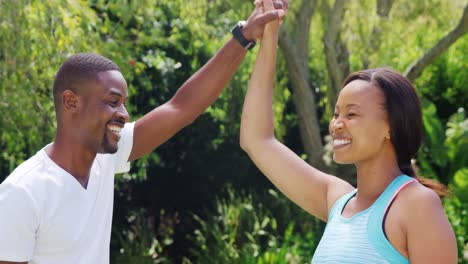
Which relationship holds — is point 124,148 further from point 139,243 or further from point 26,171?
point 139,243

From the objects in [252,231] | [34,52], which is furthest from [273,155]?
[252,231]

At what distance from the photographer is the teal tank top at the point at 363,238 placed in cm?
246

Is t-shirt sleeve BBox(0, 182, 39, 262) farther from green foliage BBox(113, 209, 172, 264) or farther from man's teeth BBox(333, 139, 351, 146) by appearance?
green foliage BBox(113, 209, 172, 264)

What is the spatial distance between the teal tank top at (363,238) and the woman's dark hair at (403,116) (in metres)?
0.09

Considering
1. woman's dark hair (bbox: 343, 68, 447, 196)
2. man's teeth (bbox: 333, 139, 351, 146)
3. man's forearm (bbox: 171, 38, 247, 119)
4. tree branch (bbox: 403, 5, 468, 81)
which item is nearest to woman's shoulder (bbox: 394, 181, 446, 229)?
woman's dark hair (bbox: 343, 68, 447, 196)

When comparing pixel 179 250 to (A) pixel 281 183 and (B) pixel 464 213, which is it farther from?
(A) pixel 281 183

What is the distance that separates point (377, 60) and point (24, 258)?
635 cm

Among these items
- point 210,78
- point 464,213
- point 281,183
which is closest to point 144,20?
point 464,213

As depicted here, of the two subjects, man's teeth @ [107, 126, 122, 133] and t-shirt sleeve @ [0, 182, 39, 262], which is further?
man's teeth @ [107, 126, 122, 133]

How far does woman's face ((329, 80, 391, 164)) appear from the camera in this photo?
260 cm

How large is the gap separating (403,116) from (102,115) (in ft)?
3.23

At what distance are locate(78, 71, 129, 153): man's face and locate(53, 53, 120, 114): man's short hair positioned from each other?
3 centimetres

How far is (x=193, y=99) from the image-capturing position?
133 inches

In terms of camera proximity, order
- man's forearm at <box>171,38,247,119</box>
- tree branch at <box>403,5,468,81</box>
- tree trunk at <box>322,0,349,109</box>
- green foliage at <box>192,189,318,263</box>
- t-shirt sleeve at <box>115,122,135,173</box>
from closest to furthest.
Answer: t-shirt sleeve at <box>115,122,135,173</box> < man's forearm at <box>171,38,247,119</box> < tree branch at <box>403,5,468,81</box> < tree trunk at <box>322,0,349,109</box> < green foliage at <box>192,189,318,263</box>
